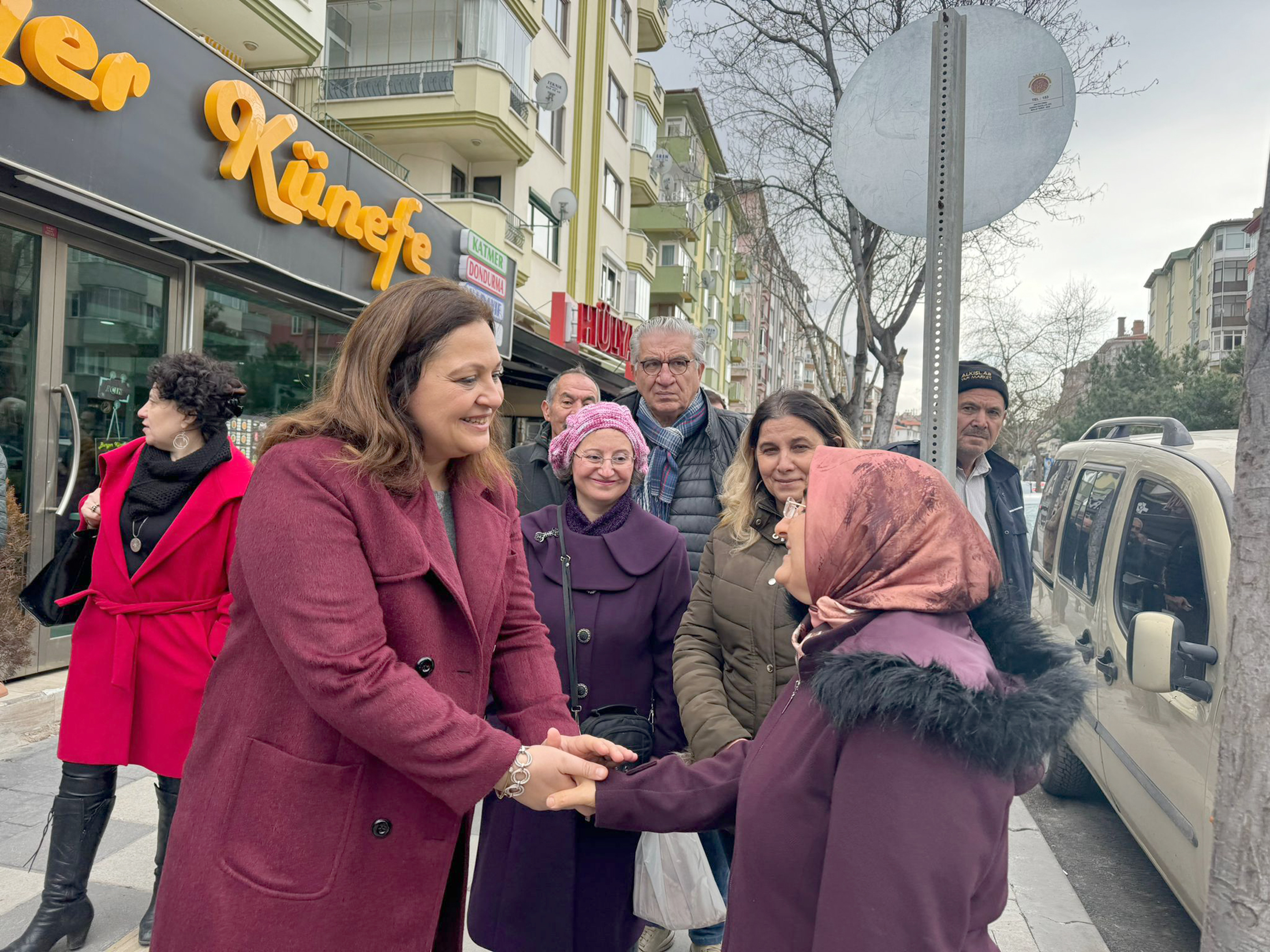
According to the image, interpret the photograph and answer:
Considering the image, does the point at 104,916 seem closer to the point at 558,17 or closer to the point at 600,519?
the point at 600,519

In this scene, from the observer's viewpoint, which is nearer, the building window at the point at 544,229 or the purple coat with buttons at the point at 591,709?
the purple coat with buttons at the point at 591,709

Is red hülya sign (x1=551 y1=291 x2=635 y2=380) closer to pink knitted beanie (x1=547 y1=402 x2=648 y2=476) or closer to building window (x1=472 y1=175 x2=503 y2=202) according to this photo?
building window (x1=472 y1=175 x2=503 y2=202)

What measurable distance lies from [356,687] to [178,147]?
21.0ft

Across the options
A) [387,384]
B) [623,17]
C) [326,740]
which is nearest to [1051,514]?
[387,384]

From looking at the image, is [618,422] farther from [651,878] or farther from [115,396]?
[115,396]

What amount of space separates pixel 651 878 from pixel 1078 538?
3.54 m

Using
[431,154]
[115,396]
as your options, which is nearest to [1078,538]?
[115,396]

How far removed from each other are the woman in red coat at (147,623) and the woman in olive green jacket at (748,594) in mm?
1690

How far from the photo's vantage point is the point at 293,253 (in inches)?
313

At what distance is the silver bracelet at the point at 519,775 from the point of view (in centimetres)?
169

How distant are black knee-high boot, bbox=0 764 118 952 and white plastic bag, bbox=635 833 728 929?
1867 millimetres

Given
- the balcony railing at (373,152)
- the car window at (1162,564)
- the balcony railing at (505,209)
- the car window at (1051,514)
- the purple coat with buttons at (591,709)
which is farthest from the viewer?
the balcony railing at (505,209)

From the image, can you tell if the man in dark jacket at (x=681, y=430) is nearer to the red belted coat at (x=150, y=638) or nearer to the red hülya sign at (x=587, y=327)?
the red belted coat at (x=150, y=638)

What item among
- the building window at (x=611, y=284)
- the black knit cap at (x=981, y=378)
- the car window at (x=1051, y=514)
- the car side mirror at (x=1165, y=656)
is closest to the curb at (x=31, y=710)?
the black knit cap at (x=981, y=378)
